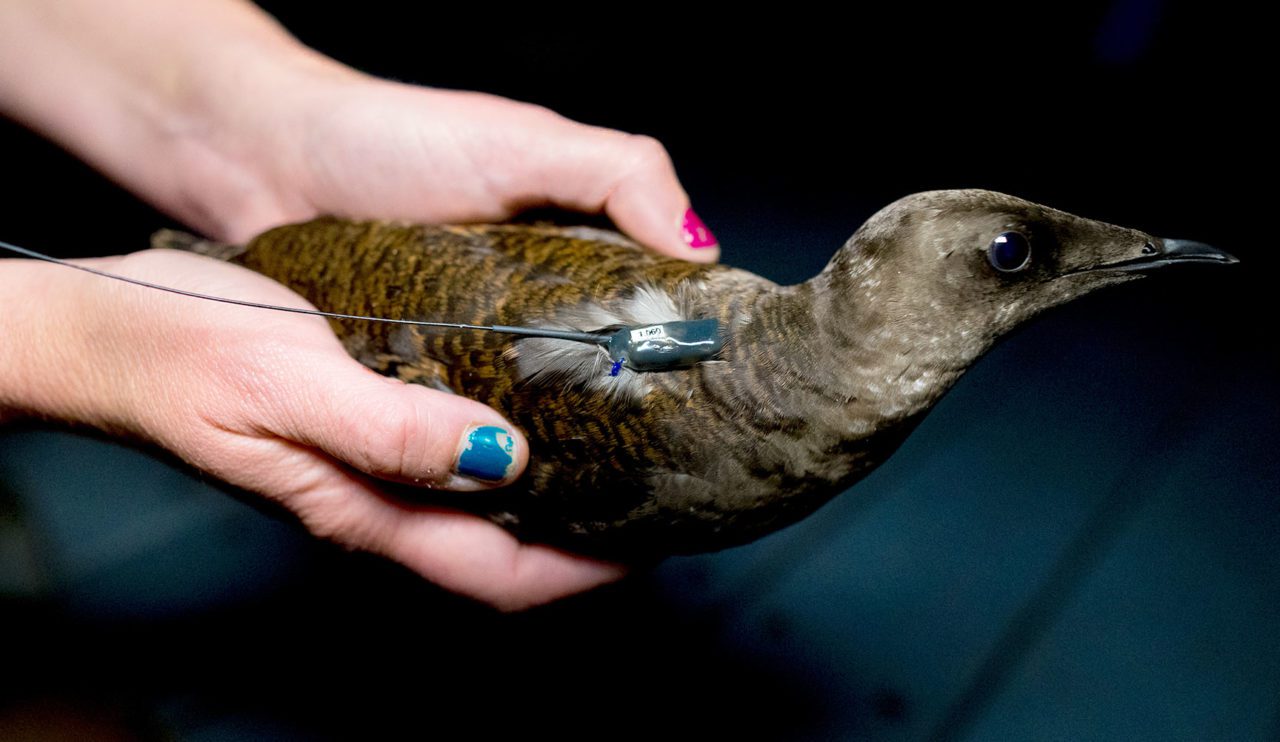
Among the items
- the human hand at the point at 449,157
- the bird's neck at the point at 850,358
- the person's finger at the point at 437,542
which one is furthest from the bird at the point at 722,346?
the human hand at the point at 449,157

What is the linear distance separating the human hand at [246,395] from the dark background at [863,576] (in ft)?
1.29

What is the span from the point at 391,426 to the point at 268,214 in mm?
973

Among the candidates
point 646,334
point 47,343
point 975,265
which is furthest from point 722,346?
point 47,343

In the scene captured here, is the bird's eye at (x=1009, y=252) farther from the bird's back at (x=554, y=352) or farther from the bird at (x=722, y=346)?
the bird's back at (x=554, y=352)

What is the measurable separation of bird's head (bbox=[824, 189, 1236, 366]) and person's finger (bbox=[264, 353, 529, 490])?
1.69ft

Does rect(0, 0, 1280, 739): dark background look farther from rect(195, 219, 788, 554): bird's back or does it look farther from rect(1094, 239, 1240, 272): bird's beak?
rect(1094, 239, 1240, 272): bird's beak

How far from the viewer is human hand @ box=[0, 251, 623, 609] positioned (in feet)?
3.55

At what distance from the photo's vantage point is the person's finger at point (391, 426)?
107 cm

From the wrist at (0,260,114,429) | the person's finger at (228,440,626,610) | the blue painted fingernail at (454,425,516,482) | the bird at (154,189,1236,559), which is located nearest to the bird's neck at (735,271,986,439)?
the bird at (154,189,1236,559)

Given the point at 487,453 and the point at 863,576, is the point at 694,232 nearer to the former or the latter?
the point at 487,453

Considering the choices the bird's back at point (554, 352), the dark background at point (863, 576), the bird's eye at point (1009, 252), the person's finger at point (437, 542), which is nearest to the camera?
the bird's eye at point (1009, 252)

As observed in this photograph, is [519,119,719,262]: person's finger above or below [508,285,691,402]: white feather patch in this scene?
above

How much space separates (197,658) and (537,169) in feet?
3.49

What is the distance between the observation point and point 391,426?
1.06m
